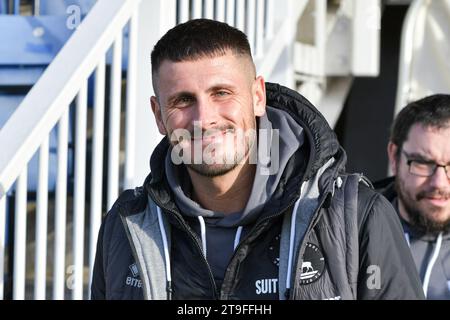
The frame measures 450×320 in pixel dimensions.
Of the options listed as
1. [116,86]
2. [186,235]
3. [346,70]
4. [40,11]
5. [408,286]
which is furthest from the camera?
[346,70]

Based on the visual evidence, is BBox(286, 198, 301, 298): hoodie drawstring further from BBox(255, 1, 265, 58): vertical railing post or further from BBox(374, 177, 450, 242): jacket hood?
BBox(255, 1, 265, 58): vertical railing post

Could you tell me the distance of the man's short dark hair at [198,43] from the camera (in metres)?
2.46

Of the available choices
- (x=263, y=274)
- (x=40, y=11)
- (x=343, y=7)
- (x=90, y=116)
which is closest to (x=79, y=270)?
(x=90, y=116)

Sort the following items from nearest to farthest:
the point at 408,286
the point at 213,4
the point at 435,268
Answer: the point at 408,286 → the point at 435,268 → the point at 213,4

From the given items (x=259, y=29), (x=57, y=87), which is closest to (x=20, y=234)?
(x=57, y=87)

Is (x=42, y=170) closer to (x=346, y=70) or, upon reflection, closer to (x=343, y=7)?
(x=346, y=70)

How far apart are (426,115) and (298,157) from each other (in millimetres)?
1382

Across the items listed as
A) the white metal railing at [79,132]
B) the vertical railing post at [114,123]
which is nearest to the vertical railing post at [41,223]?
the white metal railing at [79,132]

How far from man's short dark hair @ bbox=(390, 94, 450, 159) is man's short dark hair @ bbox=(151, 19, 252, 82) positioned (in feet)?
4.49

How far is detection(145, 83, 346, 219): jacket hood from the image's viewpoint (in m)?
2.37

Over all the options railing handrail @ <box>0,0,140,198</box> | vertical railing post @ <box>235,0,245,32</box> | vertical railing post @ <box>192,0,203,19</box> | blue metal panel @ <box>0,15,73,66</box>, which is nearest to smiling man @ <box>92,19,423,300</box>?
railing handrail @ <box>0,0,140,198</box>

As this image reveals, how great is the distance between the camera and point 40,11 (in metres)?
5.06

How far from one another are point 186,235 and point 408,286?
606 millimetres

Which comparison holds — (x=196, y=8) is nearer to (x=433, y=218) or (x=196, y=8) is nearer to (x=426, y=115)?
(x=426, y=115)
